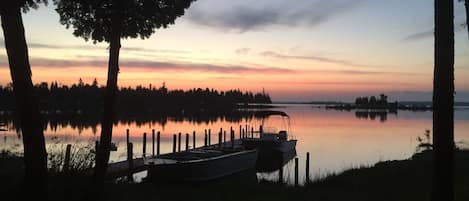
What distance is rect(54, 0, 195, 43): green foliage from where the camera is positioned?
11.9 m

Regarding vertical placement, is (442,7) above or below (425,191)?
above

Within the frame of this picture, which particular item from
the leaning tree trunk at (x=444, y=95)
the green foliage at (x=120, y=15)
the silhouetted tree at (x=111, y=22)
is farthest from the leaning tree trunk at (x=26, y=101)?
the leaning tree trunk at (x=444, y=95)

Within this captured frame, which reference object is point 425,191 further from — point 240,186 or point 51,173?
point 51,173

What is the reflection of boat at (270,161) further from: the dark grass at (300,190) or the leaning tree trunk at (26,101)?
the leaning tree trunk at (26,101)

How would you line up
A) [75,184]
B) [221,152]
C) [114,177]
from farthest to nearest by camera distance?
[221,152] < [114,177] < [75,184]

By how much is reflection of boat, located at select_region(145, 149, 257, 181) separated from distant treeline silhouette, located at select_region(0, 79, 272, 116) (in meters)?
98.1

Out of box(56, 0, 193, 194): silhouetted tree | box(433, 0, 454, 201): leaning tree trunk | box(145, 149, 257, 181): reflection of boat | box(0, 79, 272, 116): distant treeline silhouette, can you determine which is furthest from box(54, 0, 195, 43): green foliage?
box(0, 79, 272, 116): distant treeline silhouette

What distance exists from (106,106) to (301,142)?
41.8 metres

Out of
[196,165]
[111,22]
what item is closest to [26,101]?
[111,22]

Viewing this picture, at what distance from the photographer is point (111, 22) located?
1215 centimetres

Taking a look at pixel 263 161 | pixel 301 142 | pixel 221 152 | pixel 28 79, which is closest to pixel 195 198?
pixel 28 79

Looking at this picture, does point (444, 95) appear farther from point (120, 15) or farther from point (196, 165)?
point (196, 165)

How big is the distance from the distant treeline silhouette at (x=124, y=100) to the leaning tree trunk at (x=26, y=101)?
11250 centimetres

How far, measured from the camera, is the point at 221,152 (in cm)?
2570
